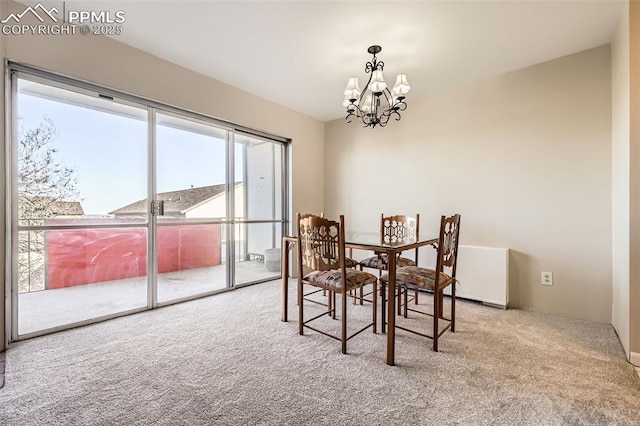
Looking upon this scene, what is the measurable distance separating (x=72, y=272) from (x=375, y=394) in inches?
110

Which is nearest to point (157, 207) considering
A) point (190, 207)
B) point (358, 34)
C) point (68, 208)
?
point (190, 207)

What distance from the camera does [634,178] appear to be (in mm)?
1877

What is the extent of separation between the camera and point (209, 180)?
3.53m

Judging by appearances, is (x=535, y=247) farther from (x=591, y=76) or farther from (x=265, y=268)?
(x=265, y=268)

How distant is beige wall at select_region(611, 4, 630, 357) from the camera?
1.98m

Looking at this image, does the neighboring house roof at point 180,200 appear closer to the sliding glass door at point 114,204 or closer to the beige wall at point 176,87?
the sliding glass door at point 114,204

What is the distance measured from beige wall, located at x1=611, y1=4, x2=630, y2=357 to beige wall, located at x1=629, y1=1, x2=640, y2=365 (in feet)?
0.18

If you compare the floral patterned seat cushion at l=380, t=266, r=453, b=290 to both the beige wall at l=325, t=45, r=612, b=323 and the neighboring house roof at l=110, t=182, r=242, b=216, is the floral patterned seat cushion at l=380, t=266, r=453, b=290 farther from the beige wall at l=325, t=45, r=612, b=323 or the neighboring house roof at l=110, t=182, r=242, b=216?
the neighboring house roof at l=110, t=182, r=242, b=216

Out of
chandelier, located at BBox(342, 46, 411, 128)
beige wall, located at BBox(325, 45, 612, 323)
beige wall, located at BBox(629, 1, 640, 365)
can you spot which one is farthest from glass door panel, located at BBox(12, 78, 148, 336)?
beige wall, located at BBox(629, 1, 640, 365)

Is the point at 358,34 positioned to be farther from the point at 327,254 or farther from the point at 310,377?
the point at 310,377

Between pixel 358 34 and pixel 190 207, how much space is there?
8.29ft

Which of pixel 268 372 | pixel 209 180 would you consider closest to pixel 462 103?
pixel 209 180

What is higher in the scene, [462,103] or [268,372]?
[462,103]

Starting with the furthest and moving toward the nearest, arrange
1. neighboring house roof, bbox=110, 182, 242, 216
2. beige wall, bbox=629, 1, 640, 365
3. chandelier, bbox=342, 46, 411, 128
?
neighboring house roof, bbox=110, 182, 242, 216 → chandelier, bbox=342, 46, 411, 128 → beige wall, bbox=629, 1, 640, 365
